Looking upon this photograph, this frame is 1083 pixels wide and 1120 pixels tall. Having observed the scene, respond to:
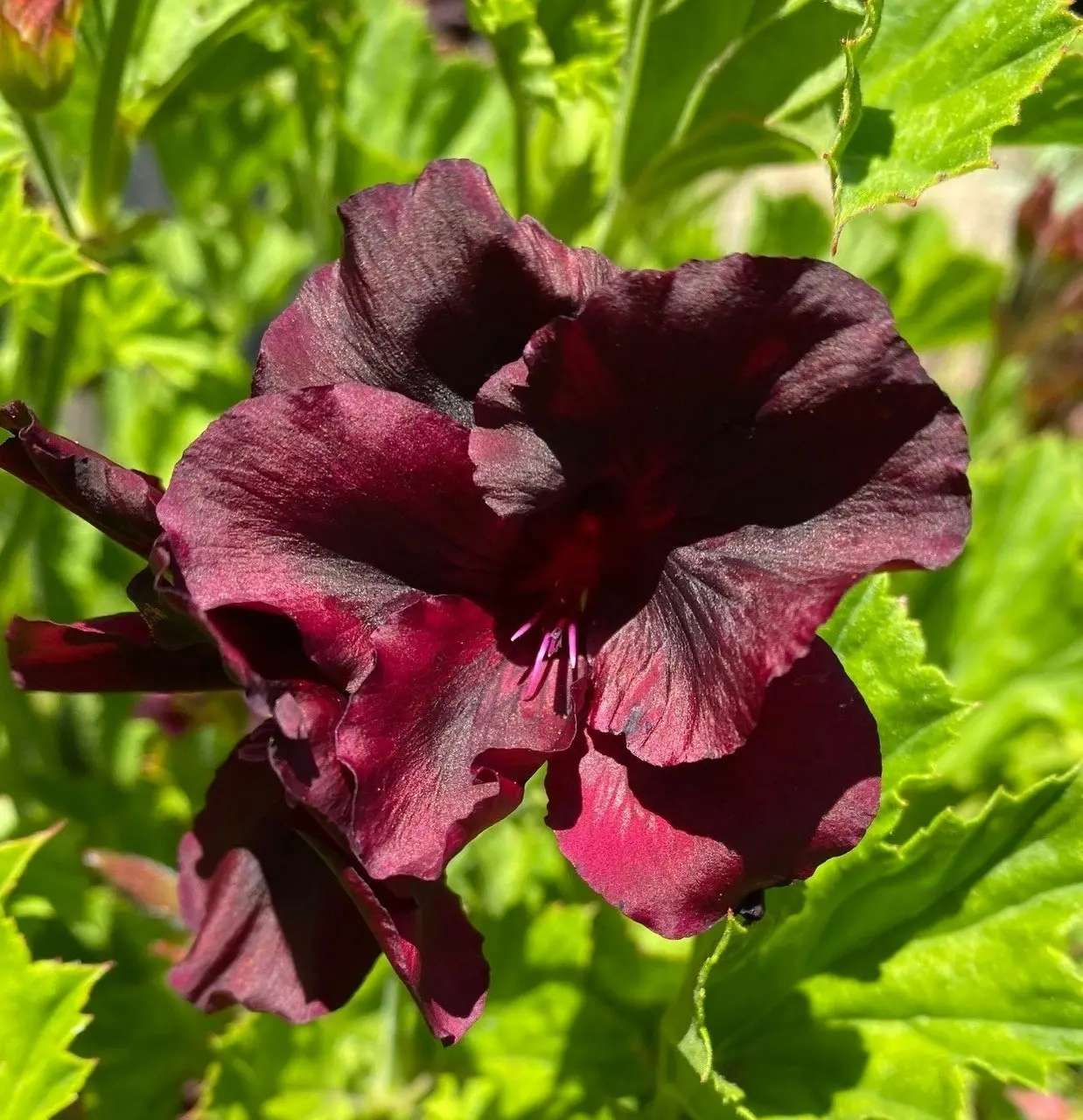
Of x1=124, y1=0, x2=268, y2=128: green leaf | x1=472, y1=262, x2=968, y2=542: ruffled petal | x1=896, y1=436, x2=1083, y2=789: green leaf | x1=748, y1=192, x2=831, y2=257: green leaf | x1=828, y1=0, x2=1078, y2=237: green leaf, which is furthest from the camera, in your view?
x1=748, y1=192, x2=831, y2=257: green leaf

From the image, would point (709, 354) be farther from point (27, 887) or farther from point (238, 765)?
point (27, 887)

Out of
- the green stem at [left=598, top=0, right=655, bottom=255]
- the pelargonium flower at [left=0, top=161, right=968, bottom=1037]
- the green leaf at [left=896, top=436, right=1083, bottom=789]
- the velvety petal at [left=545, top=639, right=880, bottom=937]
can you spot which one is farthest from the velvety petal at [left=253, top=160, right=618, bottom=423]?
the green leaf at [left=896, top=436, right=1083, bottom=789]

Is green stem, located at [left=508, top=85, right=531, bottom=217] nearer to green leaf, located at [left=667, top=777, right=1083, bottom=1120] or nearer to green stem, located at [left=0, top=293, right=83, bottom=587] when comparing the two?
green stem, located at [left=0, top=293, right=83, bottom=587]

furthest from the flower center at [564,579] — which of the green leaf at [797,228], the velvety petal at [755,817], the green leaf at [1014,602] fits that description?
the green leaf at [797,228]

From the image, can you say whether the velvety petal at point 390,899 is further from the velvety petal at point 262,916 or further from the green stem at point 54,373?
the green stem at point 54,373

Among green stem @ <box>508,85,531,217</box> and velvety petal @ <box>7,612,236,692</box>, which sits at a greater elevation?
green stem @ <box>508,85,531,217</box>

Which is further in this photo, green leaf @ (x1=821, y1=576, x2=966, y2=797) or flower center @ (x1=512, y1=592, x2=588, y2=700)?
green leaf @ (x1=821, y1=576, x2=966, y2=797)
